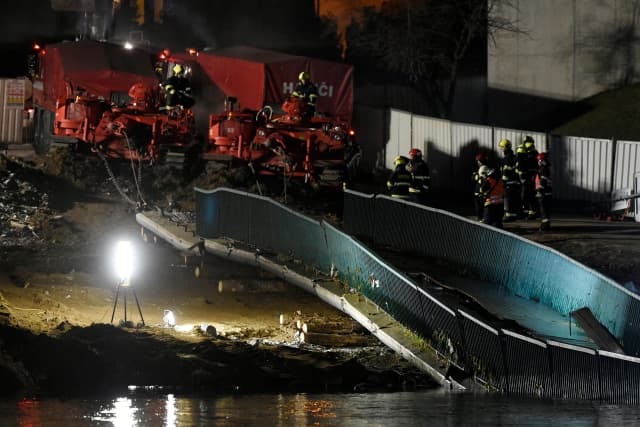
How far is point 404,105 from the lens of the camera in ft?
142

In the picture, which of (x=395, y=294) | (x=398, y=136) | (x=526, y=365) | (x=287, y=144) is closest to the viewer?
(x=526, y=365)

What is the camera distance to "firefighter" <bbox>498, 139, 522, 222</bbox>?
2203 cm

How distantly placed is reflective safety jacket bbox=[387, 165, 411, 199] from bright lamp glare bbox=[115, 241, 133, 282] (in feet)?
21.6

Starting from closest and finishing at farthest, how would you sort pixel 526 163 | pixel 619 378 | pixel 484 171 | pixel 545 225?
pixel 619 378 → pixel 484 171 → pixel 545 225 → pixel 526 163

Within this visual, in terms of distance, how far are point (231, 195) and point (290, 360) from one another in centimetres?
776

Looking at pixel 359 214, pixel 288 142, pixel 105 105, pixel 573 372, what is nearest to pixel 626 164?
pixel 288 142

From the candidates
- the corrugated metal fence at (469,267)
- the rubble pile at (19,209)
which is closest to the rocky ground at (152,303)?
the rubble pile at (19,209)

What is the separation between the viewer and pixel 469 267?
56.3 feet

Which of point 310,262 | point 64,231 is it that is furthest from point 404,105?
point 310,262

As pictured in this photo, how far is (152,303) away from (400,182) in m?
5.53

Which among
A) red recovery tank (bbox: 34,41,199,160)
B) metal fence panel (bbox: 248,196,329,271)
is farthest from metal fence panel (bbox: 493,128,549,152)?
metal fence panel (bbox: 248,196,329,271)

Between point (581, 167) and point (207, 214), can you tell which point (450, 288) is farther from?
point (581, 167)

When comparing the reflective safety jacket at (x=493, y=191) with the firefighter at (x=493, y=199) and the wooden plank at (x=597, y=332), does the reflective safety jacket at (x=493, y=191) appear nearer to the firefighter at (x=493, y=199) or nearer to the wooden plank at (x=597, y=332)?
the firefighter at (x=493, y=199)

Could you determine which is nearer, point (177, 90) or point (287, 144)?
point (287, 144)
